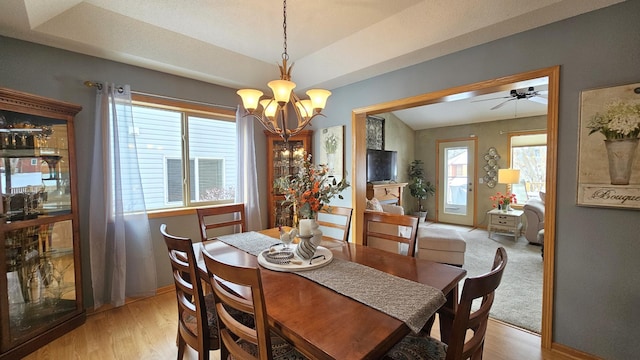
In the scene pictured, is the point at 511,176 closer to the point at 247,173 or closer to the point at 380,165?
the point at 380,165

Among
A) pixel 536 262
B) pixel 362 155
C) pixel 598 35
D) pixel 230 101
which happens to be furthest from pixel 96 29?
pixel 536 262

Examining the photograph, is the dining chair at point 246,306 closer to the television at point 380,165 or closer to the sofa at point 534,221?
the television at point 380,165

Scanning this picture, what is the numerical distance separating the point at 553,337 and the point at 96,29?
4545 mm

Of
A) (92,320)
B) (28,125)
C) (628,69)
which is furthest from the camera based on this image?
(92,320)

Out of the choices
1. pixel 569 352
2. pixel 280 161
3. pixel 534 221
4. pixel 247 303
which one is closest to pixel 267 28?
pixel 280 161

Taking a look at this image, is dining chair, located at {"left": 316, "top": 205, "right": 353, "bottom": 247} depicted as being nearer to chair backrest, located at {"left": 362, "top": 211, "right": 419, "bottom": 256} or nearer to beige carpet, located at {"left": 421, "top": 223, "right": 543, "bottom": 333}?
chair backrest, located at {"left": 362, "top": 211, "right": 419, "bottom": 256}


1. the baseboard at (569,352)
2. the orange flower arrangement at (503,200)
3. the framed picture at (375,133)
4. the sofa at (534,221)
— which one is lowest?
the baseboard at (569,352)

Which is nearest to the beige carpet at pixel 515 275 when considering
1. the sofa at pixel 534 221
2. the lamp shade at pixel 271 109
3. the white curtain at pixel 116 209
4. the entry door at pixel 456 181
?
the sofa at pixel 534 221

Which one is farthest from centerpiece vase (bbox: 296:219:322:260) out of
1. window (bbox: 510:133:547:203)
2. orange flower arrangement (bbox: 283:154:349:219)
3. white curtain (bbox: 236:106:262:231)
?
window (bbox: 510:133:547:203)

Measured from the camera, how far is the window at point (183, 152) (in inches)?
116

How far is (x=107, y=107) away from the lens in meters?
2.55

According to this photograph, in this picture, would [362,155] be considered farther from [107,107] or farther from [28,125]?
[28,125]

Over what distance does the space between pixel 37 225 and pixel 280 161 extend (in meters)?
2.62

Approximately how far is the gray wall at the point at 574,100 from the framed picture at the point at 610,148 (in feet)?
0.18
